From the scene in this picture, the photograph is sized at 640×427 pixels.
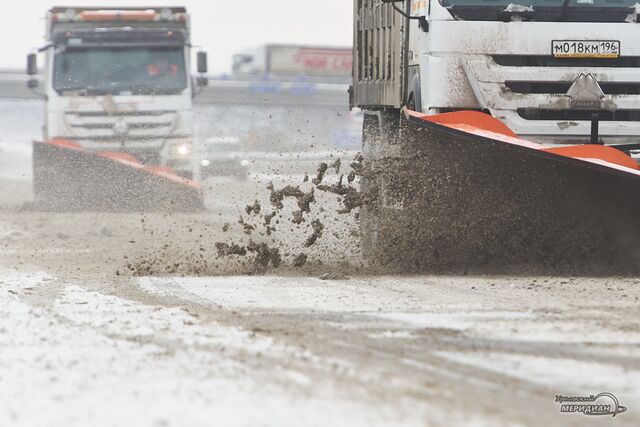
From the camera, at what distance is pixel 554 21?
30.5ft

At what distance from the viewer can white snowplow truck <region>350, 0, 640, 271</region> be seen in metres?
9.17

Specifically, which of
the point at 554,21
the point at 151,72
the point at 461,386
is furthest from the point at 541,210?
the point at 151,72

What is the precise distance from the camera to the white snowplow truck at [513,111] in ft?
30.1

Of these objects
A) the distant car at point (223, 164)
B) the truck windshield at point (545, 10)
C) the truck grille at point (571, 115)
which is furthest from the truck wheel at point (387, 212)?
the distant car at point (223, 164)

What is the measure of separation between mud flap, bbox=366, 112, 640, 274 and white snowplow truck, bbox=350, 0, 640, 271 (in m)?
0.01

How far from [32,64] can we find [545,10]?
12290 mm

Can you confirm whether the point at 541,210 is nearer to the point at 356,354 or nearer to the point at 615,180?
the point at 615,180

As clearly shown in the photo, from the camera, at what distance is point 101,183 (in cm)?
1731

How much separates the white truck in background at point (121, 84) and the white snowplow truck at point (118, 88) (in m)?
0.01

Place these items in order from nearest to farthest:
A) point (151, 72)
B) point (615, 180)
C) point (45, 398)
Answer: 1. point (45, 398)
2. point (615, 180)
3. point (151, 72)

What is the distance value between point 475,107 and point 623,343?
150 inches

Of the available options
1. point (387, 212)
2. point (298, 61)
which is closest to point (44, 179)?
point (387, 212)

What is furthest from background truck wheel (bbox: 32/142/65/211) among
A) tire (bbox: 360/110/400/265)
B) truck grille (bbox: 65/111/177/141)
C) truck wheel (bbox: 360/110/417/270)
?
truck wheel (bbox: 360/110/417/270)

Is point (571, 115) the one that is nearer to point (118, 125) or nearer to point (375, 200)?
point (375, 200)
